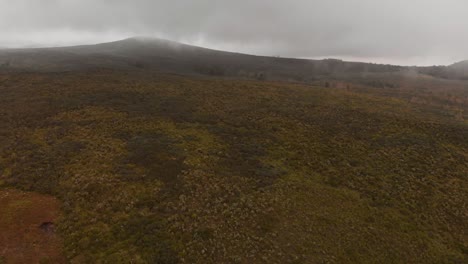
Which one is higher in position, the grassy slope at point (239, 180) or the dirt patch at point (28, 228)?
the grassy slope at point (239, 180)

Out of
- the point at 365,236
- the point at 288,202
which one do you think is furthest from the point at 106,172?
the point at 365,236

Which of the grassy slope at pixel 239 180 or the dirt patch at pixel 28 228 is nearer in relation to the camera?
the dirt patch at pixel 28 228

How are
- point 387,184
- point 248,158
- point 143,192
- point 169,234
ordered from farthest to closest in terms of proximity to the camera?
point 248,158 < point 387,184 < point 143,192 < point 169,234

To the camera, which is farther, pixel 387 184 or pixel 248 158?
pixel 248 158

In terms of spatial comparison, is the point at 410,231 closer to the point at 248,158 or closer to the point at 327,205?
the point at 327,205

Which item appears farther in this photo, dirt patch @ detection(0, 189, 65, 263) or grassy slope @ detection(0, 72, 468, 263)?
grassy slope @ detection(0, 72, 468, 263)

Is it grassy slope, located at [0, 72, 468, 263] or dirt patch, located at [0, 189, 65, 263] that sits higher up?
grassy slope, located at [0, 72, 468, 263]
